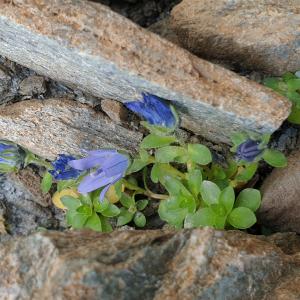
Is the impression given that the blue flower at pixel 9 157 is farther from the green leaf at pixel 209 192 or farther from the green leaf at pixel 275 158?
the green leaf at pixel 275 158

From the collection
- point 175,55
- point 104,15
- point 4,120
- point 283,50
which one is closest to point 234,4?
point 283,50

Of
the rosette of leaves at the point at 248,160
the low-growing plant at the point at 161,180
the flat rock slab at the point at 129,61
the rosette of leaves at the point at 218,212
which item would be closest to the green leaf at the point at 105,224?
the low-growing plant at the point at 161,180

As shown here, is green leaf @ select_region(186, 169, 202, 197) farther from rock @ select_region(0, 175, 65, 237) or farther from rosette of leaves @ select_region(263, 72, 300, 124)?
rock @ select_region(0, 175, 65, 237)

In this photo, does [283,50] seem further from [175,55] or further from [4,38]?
[4,38]

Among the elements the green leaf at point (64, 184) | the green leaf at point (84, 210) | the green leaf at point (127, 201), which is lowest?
the green leaf at point (84, 210)

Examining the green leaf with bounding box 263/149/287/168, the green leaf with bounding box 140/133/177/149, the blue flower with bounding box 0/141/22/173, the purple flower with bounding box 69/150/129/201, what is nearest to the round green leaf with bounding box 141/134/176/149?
the green leaf with bounding box 140/133/177/149

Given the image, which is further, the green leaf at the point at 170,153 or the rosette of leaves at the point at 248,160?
the green leaf at the point at 170,153

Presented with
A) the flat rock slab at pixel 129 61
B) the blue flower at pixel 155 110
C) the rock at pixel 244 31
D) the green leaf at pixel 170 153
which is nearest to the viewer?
the flat rock slab at pixel 129 61
